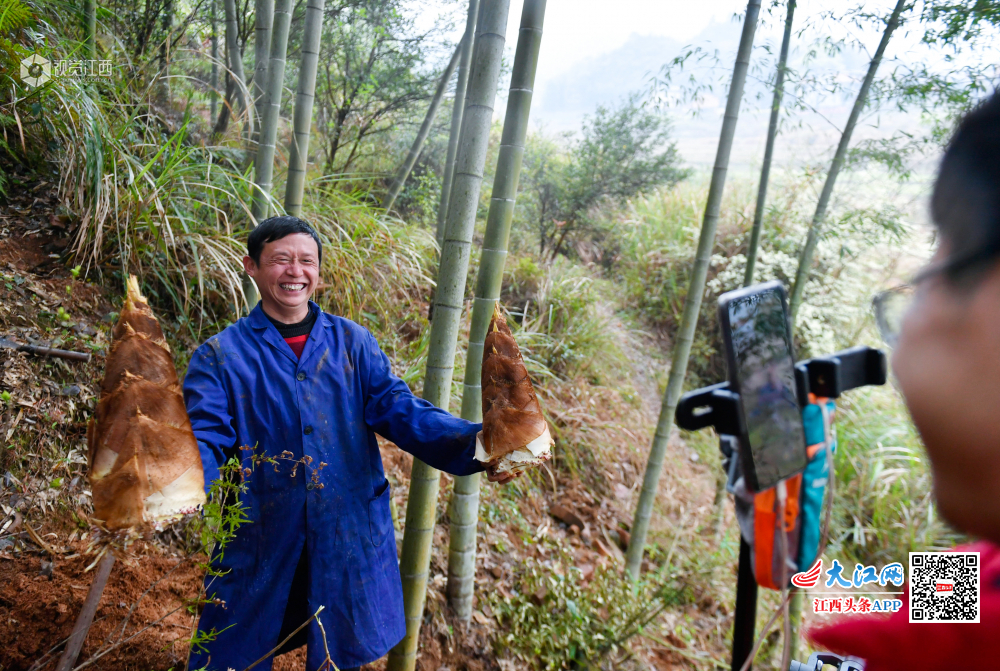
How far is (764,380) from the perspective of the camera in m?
1.01

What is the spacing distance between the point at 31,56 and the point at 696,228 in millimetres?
6911

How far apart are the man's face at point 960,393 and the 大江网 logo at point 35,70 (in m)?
4.12

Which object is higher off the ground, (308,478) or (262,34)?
(262,34)

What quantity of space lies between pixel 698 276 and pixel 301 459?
2475 mm

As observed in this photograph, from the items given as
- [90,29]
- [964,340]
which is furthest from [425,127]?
[964,340]

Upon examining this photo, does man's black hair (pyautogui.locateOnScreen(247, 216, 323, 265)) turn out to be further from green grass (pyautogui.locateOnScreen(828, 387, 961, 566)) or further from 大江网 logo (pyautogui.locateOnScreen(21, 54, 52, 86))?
green grass (pyautogui.locateOnScreen(828, 387, 961, 566))

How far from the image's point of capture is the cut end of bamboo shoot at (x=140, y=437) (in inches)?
37.2

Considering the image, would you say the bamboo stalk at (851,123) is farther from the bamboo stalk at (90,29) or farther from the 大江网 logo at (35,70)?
the bamboo stalk at (90,29)

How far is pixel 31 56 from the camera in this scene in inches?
117

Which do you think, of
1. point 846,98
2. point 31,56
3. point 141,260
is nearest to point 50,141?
point 31,56

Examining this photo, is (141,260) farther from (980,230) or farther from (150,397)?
(980,230)

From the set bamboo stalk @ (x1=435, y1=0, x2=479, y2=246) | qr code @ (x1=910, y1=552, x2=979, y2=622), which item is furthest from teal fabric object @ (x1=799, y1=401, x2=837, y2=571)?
bamboo stalk @ (x1=435, y1=0, x2=479, y2=246)

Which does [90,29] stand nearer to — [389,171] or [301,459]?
[389,171]

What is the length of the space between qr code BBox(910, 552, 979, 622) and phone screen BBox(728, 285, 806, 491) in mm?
268
